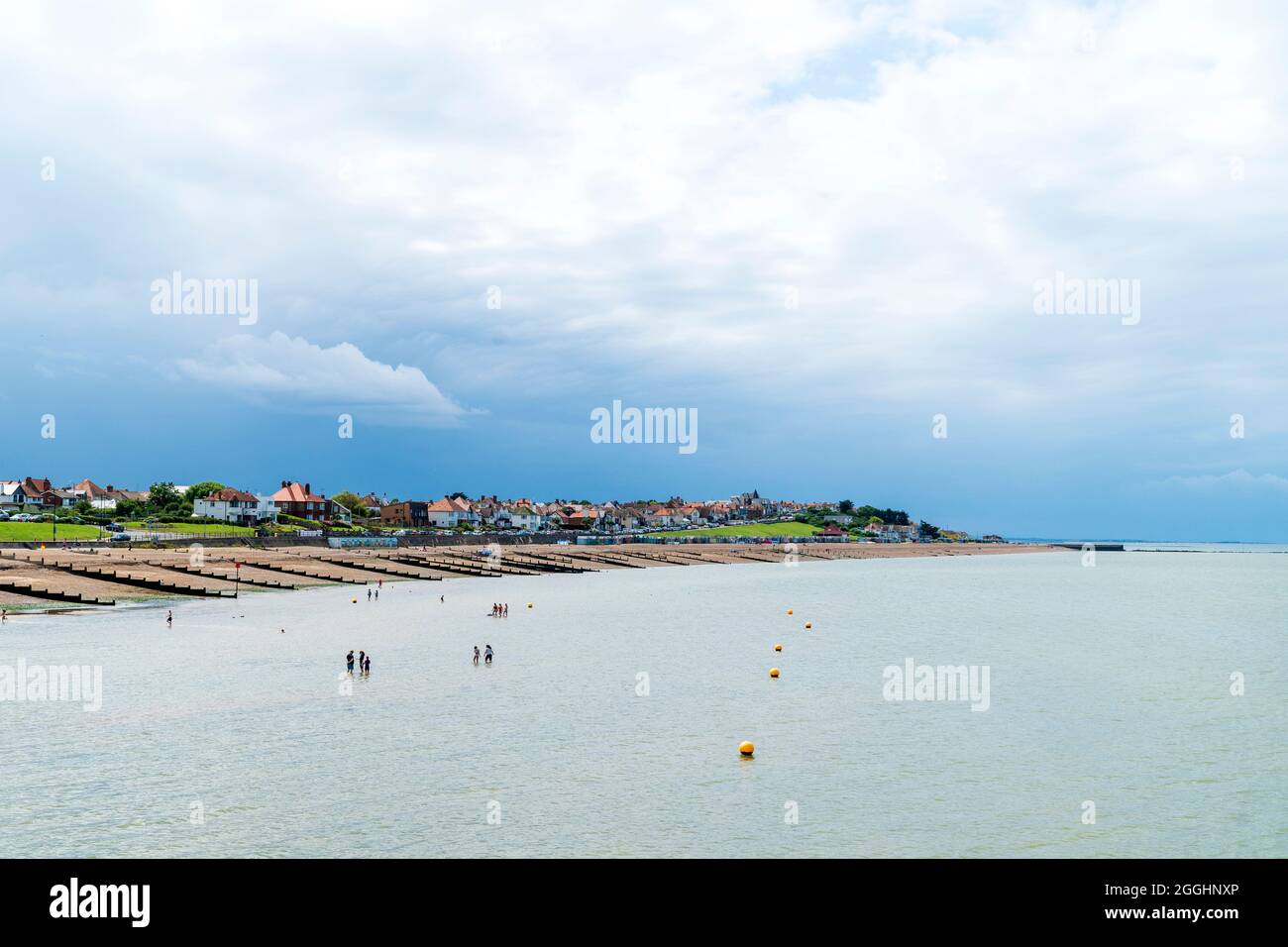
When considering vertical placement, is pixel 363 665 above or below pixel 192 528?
below

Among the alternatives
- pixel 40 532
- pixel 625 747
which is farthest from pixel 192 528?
pixel 625 747

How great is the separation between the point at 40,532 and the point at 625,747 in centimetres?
15270

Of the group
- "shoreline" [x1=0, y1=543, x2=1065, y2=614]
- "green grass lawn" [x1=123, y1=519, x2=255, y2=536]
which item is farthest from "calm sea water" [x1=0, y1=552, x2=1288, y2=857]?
"green grass lawn" [x1=123, y1=519, x2=255, y2=536]

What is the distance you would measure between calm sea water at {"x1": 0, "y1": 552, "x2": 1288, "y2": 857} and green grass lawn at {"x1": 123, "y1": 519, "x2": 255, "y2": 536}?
104 metres

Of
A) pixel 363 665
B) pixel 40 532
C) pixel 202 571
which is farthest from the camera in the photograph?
pixel 40 532

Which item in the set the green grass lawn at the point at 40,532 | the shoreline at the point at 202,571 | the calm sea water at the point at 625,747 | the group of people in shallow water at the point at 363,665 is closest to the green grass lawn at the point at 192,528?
the green grass lawn at the point at 40,532

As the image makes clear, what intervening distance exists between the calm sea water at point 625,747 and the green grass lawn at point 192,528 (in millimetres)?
103956

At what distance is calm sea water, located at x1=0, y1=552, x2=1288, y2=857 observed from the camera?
1047 inches

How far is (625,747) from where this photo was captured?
36.6 m

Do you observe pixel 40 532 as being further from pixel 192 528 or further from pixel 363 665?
pixel 363 665

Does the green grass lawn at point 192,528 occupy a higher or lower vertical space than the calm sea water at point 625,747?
higher

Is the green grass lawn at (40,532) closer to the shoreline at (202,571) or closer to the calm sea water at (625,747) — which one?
the shoreline at (202,571)

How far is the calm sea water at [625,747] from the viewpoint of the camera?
26.6 m

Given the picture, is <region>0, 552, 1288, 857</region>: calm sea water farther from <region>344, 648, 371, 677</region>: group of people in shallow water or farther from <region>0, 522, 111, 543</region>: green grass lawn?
<region>0, 522, 111, 543</region>: green grass lawn
